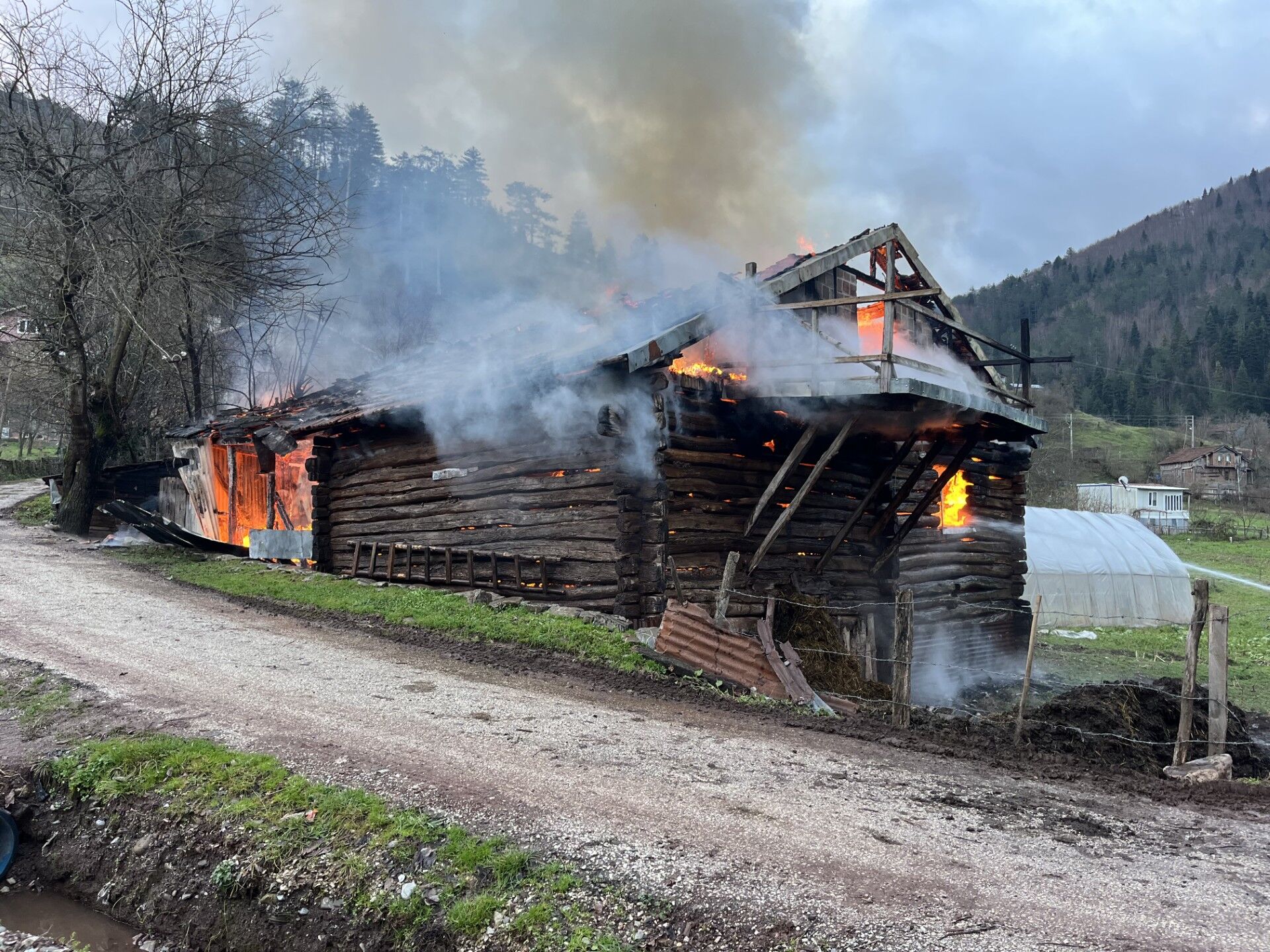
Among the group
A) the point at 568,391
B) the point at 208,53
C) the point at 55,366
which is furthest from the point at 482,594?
the point at 55,366

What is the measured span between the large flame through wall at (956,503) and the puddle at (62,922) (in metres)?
15.2

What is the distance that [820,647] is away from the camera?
11617 mm

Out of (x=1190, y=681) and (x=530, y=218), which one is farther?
(x=530, y=218)

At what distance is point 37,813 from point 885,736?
6.66m

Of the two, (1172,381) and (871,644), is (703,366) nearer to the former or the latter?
(871,644)

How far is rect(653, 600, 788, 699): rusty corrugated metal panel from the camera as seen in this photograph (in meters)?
9.16

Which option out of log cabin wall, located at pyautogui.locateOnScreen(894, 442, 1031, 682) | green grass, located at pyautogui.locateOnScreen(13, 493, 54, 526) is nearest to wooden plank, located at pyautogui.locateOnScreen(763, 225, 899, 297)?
log cabin wall, located at pyautogui.locateOnScreen(894, 442, 1031, 682)

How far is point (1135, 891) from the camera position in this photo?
4.21m

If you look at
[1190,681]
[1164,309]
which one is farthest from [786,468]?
[1164,309]

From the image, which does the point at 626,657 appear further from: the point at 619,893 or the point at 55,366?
the point at 55,366

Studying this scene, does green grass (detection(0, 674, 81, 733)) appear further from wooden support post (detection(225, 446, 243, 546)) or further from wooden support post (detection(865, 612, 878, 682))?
wooden support post (detection(225, 446, 243, 546))

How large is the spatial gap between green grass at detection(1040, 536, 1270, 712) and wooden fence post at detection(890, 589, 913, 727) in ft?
24.4

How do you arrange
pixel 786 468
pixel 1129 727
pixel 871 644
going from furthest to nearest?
1. pixel 871 644
2. pixel 786 468
3. pixel 1129 727

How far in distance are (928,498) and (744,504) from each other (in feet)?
11.7
